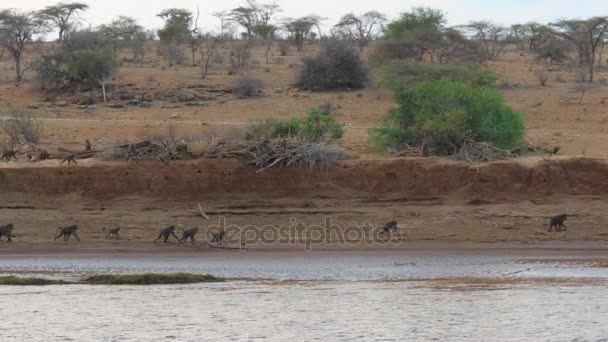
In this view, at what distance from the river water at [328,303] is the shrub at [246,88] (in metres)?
19.6

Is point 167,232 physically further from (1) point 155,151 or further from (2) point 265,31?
(2) point 265,31

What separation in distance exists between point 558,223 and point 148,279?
27.8ft

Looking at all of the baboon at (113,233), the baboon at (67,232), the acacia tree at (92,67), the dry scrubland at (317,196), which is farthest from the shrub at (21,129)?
the acacia tree at (92,67)

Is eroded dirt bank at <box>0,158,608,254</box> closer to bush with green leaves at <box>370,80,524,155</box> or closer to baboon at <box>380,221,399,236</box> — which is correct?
baboon at <box>380,221,399,236</box>

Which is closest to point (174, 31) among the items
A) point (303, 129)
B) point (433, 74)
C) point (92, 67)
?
point (92, 67)

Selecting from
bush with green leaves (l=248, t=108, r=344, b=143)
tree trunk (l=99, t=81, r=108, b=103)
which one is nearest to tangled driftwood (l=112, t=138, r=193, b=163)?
bush with green leaves (l=248, t=108, r=344, b=143)

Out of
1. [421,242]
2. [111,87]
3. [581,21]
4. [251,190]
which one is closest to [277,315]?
[421,242]

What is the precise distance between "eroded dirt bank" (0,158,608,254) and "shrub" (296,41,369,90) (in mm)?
17395

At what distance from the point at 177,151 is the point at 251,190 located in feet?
6.96

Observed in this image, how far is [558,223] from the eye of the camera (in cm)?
1966

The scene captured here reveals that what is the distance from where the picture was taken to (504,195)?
21.0 m

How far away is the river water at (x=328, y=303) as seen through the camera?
11.9 metres

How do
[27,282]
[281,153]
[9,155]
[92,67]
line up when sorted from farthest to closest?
[92,67] < [9,155] < [281,153] < [27,282]

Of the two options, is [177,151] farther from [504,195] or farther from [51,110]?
[51,110]
